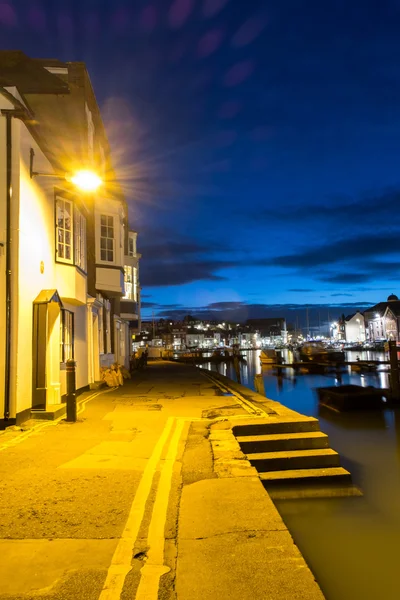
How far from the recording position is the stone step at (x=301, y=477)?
355 inches

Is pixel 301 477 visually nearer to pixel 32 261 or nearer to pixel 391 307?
pixel 32 261

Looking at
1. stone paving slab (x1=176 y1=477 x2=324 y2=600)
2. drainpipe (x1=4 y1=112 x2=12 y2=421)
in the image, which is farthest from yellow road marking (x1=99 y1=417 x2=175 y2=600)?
drainpipe (x1=4 y1=112 x2=12 y2=421)

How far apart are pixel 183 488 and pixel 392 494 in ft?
21.5

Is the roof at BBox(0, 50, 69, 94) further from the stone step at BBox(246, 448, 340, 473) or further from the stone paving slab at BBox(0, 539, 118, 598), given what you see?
the stone paving slab at BBox(0, 539, 118, 598)

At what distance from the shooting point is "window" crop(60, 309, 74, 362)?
45.4 feet

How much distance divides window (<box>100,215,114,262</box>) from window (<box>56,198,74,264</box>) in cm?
598

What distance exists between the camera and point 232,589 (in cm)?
326

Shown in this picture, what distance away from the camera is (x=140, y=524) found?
4.48m

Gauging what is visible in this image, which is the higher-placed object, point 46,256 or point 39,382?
point 46,256

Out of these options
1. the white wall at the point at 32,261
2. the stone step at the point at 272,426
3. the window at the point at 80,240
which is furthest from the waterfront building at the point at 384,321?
the white wall at the point at 32,261

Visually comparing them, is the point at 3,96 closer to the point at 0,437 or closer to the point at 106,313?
the point at 0,437

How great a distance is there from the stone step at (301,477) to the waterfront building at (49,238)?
563 cm

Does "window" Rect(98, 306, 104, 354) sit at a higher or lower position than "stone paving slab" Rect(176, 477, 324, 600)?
higher

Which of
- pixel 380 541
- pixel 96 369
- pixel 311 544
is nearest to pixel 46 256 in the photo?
pixel 96 369
